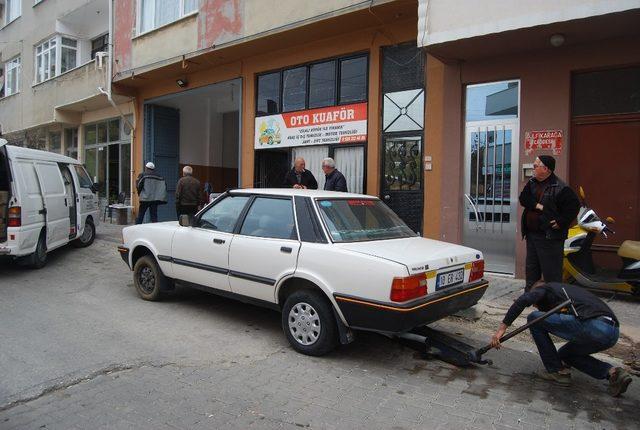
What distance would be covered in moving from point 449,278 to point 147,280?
3.93 meters

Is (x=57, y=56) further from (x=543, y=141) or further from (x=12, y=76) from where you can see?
(x=543, y=141)

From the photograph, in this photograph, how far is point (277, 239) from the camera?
4996 mm

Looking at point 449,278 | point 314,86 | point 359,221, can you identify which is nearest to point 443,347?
point 449,278

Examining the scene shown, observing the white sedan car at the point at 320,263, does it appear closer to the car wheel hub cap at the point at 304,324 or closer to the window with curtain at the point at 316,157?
the car wheel hub cap at the point at 304,324

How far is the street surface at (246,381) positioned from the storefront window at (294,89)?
6.13 m

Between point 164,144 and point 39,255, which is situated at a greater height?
Result: point 164,144

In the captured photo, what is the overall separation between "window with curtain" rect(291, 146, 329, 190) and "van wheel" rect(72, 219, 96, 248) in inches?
195

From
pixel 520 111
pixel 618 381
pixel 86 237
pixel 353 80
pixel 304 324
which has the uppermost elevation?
pixel 353 80

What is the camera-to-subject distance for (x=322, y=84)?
10609 millimetres

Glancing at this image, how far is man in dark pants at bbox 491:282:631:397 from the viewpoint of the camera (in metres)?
3.76

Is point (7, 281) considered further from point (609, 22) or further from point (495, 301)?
point (609, 22)

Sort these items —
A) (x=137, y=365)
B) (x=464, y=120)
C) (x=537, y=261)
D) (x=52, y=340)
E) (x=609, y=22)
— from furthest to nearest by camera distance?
(x=464, y=120) → (x=609, y=22) → (x=537, y=261) → (x=52, y=340) → (x=137, y=365)

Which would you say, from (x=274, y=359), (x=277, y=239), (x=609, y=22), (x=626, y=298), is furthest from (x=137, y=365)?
(x=609, y=22)

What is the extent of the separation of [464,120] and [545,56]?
152cm
